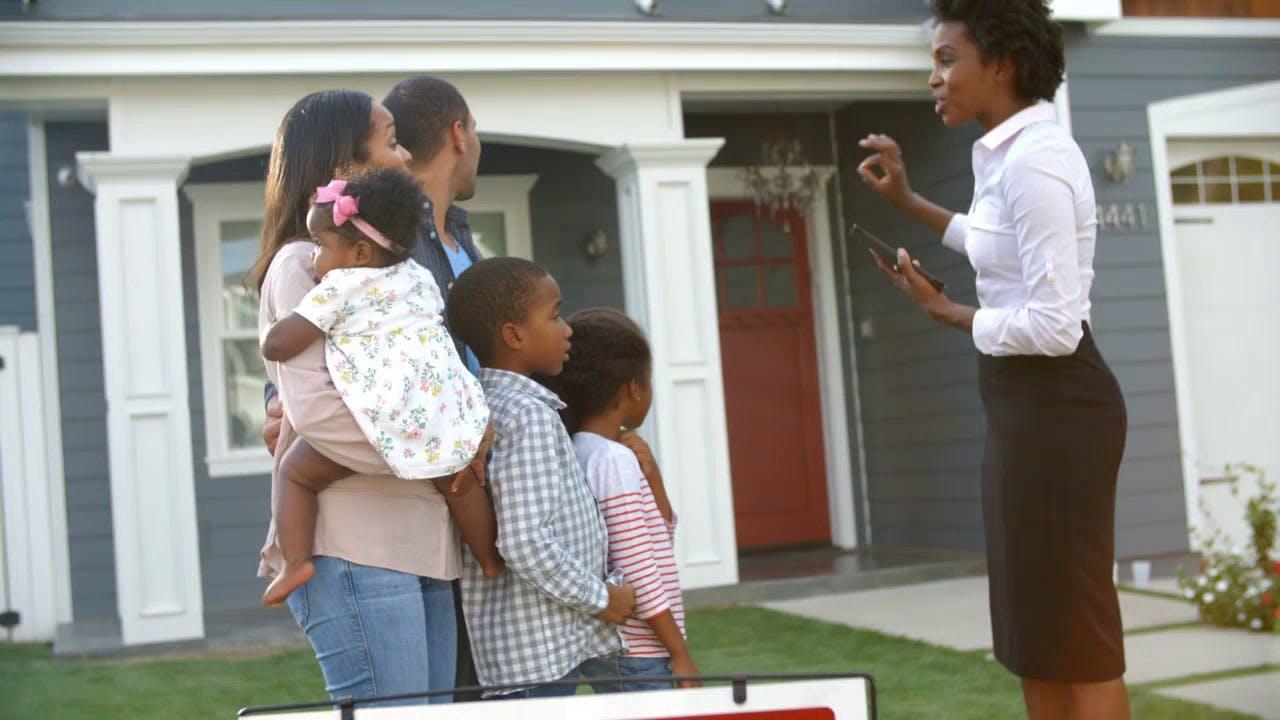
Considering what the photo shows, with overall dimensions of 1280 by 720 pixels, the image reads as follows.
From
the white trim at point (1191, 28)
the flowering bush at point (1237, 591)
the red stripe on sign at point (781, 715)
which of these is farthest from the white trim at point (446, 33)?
the red stripe on sign at point (781, 715)

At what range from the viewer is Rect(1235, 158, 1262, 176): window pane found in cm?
880

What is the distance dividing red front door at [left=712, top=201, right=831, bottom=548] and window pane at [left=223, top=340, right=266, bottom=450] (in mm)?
3166

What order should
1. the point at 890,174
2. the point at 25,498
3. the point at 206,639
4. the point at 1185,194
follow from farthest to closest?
1. the point at 1185,194
2. the point at 25,498
3. the point at 206,639
4. the point at 890,174

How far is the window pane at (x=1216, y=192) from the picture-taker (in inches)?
344

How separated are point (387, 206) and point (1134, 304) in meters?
7.01

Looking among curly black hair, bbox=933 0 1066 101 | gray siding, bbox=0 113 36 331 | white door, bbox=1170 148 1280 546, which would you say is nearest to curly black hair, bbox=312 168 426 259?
curly black hair, bbox=933 0 1066 101

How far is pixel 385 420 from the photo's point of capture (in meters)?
2.09

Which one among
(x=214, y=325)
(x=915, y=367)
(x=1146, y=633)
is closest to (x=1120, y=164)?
(x=915, y=367)

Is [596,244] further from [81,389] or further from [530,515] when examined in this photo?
[530,515]

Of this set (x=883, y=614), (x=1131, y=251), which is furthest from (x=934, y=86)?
(x=1131, y=251)

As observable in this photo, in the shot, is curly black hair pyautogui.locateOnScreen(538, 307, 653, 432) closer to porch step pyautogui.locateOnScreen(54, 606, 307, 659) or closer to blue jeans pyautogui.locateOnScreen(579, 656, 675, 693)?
blue jeans pyautogui.locateOnScreen(579, 656, 675, 693)

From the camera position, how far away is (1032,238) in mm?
2475

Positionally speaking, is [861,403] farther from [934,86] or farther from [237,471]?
[934,86]

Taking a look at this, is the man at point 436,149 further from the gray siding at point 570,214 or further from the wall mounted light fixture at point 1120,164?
the gray siding at point 570,214
